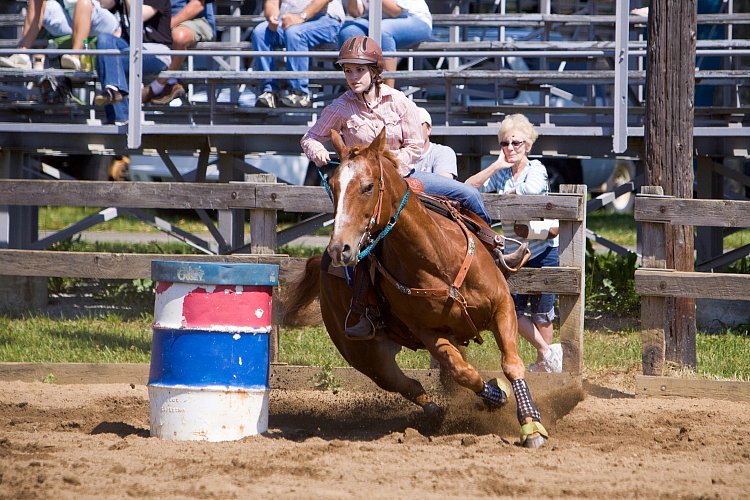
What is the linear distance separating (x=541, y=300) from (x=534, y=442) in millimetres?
2110

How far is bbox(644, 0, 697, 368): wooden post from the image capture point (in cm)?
820

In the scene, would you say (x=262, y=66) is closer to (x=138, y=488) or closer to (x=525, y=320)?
(x=525, y=320)

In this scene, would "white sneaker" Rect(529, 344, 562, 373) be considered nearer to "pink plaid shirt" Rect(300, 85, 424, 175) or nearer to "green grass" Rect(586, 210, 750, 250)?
"pink plaid shirt" Rect(300, 85, 424, 175)

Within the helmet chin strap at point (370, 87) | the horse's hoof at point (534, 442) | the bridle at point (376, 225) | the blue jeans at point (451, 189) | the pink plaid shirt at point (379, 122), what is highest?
the helmet chin strap at point (370, 87)

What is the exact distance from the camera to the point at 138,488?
15.7 feet

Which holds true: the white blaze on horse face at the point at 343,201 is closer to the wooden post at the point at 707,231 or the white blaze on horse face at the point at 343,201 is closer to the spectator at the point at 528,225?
the spectator at the point at 528,225

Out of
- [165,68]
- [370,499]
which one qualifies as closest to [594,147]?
[165,68]

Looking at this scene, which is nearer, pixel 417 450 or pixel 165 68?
pixel 417 450

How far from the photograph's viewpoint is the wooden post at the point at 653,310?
7535 mm

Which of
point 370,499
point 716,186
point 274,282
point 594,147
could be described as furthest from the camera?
point 716,186

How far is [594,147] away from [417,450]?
5696 mm

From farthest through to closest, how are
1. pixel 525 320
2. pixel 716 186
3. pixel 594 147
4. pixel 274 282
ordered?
pixel 716 186 → pixel 594 147 → pixel 525 320 → pixel 274 282

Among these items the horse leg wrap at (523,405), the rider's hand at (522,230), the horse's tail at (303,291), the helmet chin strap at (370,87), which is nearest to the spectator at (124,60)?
the horse's tail at (303,291)

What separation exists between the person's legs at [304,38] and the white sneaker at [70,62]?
7.01ft
